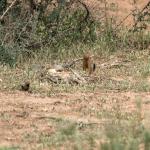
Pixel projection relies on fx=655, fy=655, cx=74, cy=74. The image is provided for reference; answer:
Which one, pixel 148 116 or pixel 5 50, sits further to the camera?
pixel 5 50

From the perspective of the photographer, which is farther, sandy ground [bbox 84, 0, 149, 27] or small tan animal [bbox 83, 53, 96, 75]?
sandy ground [bbox 84, 0, 149, 27]

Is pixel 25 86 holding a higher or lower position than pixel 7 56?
lower

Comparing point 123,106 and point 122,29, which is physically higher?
point 122,29

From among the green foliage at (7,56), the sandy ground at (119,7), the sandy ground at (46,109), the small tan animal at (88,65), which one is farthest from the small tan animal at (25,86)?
the sandy ground at (119,7)

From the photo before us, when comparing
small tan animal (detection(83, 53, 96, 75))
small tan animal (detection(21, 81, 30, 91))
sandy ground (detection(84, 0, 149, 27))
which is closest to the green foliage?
small tan animal (detection(83, 53, 96, 75))

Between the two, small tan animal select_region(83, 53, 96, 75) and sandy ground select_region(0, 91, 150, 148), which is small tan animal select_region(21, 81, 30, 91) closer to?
sandy ground select_region(0, 91, 150, 148)

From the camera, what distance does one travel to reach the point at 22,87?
791 centimetres

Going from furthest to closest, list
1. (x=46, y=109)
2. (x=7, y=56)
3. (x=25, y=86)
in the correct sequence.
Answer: (x=7, y=56) < (x=25, y=86) < (x=46, y=109)

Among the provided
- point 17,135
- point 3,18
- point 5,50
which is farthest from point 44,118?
point 3,18

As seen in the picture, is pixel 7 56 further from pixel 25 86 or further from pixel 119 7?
pixel 119 7

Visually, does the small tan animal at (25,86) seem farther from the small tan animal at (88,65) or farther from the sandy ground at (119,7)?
the sandy ground at (119,7)

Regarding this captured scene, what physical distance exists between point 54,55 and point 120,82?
7.38 ft

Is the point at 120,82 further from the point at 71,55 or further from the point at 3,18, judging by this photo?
the point at 3,18

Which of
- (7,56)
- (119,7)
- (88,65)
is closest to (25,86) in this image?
(88,65)
